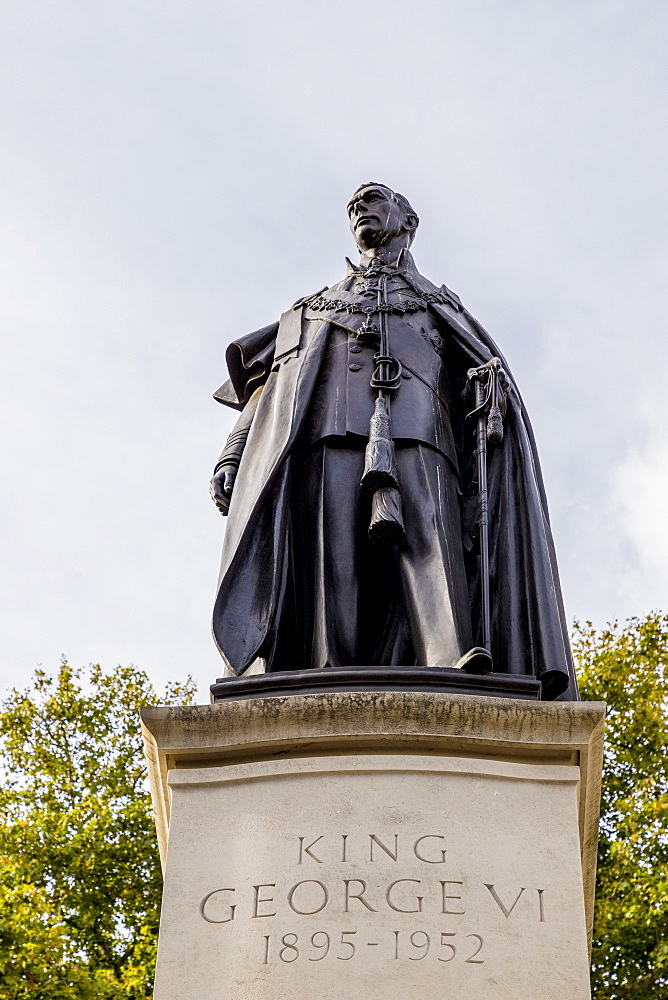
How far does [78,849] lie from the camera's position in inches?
702

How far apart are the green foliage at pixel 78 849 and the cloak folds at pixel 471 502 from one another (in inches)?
365

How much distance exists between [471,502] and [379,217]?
1897 millimetres

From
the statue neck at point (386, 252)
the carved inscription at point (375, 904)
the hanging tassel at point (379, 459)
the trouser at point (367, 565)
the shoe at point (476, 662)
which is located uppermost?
the statue neck at point (386, 252)

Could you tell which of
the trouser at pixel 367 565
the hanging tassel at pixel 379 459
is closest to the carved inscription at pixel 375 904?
the trouser at pixel 367 565

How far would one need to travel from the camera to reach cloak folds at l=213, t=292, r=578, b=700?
6.39 meters

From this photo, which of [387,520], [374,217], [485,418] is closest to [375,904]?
[387,520]

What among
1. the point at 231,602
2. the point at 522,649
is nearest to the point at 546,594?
the point at 522,649

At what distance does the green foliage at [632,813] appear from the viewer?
15.9 m

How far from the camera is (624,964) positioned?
16.2 meters

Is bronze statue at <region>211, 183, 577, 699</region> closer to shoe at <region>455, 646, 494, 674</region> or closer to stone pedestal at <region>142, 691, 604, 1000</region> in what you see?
shoe at <region>455, 646, 494, 674</region>

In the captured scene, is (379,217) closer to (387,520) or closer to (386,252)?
(386,252)

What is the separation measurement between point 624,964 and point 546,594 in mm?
10971

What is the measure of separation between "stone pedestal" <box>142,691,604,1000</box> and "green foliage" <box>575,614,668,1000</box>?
10.9 metres

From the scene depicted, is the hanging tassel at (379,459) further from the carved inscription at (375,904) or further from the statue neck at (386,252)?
the carved inscription at (375,904)
